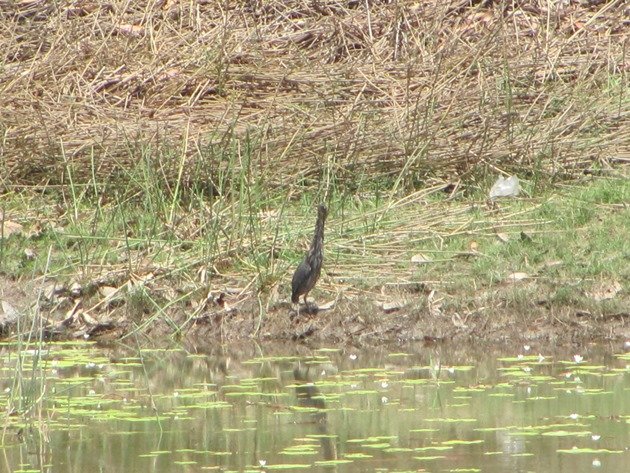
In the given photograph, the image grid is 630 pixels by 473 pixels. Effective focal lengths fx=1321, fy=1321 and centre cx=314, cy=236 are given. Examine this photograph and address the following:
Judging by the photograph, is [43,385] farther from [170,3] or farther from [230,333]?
[170,3]

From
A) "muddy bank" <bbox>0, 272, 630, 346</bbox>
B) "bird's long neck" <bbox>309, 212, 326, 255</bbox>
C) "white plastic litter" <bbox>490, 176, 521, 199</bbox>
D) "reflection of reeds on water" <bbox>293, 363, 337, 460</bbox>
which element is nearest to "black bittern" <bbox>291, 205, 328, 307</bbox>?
"bird's long neck" <bbox>309, 212, 326, 255</bbox>

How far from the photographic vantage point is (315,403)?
649cm

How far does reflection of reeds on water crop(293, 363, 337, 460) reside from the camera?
5.58 metres

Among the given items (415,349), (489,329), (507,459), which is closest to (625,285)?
(489,329)

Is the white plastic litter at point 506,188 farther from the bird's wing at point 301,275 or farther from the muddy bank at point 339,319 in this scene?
the bird's wing at point 301,275

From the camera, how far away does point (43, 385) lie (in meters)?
5.54

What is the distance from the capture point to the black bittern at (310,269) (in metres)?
8.14

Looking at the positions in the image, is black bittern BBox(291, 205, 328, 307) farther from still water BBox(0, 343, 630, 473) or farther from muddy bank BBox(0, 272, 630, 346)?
still water BBox(0, 343, 630, 473)

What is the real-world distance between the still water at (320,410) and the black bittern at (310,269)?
0.38m

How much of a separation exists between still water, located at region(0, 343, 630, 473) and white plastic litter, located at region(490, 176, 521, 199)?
247cm

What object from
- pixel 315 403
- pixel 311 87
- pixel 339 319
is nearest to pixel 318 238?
pixel 339 319

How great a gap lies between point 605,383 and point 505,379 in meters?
0.51

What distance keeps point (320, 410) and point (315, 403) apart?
159 millimetres

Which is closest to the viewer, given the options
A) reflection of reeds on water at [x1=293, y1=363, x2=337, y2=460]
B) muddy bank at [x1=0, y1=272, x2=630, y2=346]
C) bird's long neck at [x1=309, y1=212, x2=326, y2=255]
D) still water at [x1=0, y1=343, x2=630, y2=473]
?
still water at [x1=0, y1=343, x2=630, y2=473]
